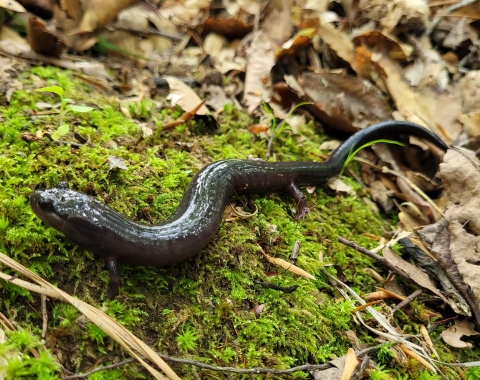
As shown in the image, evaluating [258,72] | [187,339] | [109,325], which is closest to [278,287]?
[187,339]

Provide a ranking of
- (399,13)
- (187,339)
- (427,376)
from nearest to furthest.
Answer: (187,339) < (427,376) < (399,13)

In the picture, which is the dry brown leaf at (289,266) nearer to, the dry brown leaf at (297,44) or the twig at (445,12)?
the dry brown leaf at (297,44)

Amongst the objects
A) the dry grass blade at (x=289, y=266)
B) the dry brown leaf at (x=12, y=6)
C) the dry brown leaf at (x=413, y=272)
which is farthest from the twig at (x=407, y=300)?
the dry brown leaf at (x=12, y=6)

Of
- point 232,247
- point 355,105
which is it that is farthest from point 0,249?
point 355,105

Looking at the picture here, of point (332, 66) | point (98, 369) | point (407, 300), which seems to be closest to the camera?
point (98, 369)

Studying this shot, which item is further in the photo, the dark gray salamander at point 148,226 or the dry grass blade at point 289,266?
the dry grass blade at point 289,266

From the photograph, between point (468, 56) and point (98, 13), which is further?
point (468, 56)

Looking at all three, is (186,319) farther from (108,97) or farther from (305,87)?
(305,87)

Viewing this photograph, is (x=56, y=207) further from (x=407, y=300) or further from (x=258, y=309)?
(x=407, y=300)
